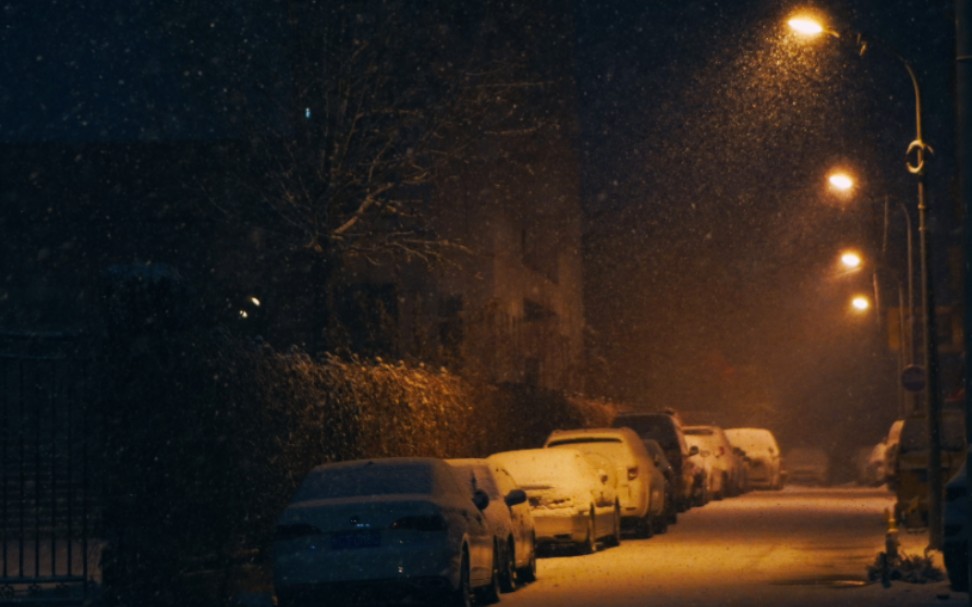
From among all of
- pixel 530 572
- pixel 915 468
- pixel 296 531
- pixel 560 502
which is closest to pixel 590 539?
pixel 560 502

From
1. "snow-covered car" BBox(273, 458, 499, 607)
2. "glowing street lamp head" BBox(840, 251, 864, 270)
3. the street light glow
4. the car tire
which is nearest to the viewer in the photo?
"snow-covered car" BBox(273, 458, 499, 607)

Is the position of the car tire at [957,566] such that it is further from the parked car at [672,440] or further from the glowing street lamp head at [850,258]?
the glowing street lamp head at [850,258]

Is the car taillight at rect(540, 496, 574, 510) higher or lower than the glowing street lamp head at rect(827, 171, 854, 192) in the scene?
lower

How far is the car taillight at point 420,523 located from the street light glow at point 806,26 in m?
9.46

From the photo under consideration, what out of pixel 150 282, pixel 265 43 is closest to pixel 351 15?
pixel 265 43

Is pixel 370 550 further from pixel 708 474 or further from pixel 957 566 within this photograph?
pixel 708 474

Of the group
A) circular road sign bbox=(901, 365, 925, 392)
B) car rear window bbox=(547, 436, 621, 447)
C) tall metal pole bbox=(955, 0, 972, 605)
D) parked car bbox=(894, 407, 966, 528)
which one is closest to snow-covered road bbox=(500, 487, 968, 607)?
parked car bbox=(894, 407, 966, 528)

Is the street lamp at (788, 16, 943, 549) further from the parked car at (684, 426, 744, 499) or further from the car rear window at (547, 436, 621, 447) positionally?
the parked car at (684, 426, 744, 499)

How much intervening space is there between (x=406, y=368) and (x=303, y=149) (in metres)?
5.32

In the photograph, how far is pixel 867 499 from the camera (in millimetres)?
41688

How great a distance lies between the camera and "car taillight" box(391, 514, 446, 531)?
15078mm

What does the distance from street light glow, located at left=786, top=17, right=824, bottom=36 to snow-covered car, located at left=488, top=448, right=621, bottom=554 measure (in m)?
6.51

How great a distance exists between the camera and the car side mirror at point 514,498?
61.4 feet

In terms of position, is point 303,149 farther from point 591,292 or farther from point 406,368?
point 591,292
